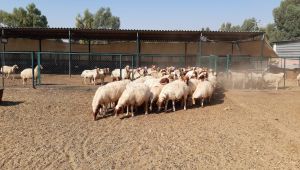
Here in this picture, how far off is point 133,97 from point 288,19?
50.8m

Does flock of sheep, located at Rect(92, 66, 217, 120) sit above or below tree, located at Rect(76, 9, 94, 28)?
below

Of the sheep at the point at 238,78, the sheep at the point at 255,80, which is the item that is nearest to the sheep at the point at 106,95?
the sheep at the point at 238,78

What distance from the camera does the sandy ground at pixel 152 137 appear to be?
6.48 metres

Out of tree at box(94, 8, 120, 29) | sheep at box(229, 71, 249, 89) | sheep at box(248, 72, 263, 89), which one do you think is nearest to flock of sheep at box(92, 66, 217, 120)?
sheep at box(229, 71, 249, 89)

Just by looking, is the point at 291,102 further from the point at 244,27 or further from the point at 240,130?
the point at 244,27

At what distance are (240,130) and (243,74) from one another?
30.0ft

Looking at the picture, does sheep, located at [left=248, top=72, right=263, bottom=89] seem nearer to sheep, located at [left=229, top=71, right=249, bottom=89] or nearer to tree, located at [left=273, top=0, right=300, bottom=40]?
sheep, located at [left=229, top=71, right=249, bottom=89]

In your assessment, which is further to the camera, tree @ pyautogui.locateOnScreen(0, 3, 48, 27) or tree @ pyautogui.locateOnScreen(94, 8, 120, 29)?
tree @ pyautogui.locateOnScreen(94, 8, 120, 29)


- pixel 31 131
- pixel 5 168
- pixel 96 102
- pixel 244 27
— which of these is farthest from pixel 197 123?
pixel 244 27

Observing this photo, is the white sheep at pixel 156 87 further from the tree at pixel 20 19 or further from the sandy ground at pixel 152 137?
the tree at pixel 20 19

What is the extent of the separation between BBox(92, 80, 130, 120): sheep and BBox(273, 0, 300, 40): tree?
157ft

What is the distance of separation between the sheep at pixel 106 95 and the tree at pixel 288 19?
47.8 meters

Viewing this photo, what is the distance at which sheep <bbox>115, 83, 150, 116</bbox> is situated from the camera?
10.5 m

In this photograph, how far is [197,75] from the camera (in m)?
14.2
